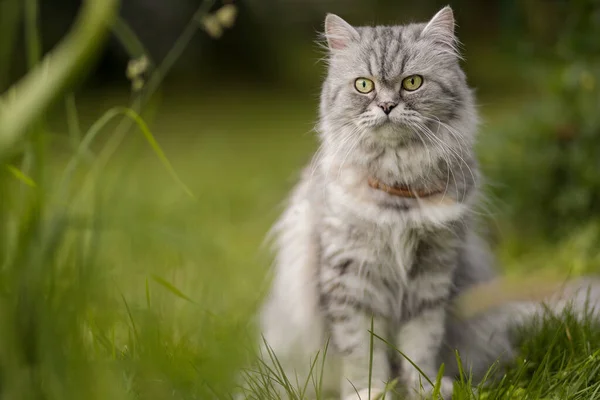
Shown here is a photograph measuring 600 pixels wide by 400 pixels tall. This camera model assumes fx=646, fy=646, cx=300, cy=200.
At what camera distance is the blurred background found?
1.37 meters

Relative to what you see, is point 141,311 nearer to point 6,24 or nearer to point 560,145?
point 6,24

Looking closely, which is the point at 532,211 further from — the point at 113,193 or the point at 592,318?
the point at 113,193

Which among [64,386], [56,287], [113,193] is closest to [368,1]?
[113,193]

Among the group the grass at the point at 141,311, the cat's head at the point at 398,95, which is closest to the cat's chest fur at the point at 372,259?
the cat's head at the point at 398,95

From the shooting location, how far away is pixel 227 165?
5.11 metres

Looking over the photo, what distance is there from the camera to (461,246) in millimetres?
1702

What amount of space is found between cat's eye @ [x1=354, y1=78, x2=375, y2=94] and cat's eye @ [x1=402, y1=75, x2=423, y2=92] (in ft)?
0.25

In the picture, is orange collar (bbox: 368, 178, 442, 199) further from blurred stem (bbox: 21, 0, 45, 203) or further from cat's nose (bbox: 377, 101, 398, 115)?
blurred stem (bbox: 21, 0, 45, 203)

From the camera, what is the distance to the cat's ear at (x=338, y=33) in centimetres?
158

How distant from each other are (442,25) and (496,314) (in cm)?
86

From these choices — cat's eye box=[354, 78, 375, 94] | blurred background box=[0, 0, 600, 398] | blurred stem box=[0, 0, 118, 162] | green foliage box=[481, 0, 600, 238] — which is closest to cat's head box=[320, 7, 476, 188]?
cat's eye box=[354, 78, 375, 94]

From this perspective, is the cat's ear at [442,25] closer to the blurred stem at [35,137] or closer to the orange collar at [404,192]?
the orange collar at [404,192]

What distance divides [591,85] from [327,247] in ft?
5.93

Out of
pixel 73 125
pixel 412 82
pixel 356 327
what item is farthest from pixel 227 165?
pixel 412 82
